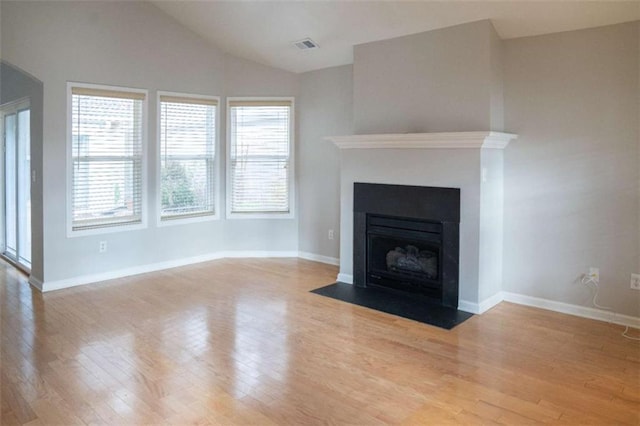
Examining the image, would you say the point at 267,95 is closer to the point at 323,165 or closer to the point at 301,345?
the point at 323,165

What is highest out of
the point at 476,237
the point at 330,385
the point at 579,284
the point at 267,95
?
the point at 267,95

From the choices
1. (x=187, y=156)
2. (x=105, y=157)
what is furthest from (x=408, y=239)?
(x=105, y=157)

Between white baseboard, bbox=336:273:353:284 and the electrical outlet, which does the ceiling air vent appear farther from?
the electrical outlet

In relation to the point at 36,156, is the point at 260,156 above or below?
above

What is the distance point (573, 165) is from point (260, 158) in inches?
141

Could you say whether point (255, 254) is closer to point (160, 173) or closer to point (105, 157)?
point (160, 173)

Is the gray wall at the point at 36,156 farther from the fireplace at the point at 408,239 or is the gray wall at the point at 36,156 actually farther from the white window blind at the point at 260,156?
the fireplace at the point at 408,239

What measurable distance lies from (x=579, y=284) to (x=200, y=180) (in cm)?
423

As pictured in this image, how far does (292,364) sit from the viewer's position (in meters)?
2.99

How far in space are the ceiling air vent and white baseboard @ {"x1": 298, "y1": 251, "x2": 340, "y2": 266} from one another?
2466 millimetres

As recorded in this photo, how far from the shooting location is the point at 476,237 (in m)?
3.97

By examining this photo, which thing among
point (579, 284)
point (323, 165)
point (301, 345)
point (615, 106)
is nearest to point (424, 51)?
point (615, 106)

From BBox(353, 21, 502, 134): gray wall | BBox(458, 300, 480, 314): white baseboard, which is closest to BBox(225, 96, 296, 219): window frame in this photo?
BBox(353, 21, 502, 134): gray wall

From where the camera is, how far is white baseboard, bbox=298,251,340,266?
584cm
